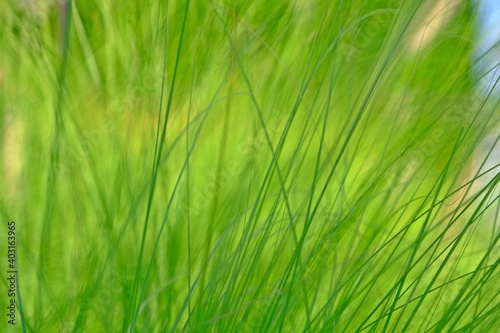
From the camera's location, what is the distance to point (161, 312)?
111cm

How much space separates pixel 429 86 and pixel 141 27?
72 cm

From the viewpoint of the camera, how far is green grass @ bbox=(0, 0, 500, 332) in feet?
3.54

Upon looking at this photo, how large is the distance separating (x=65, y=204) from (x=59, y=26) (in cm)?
55

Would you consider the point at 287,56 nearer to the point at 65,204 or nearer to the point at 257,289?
the point at 65,204

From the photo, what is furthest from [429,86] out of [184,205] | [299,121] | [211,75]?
[184,205]

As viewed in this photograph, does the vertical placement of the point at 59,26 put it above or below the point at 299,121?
above

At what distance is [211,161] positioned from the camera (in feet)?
5.31

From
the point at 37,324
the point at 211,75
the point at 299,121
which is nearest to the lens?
the point at 37,324

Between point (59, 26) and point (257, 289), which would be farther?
point (59, 26)

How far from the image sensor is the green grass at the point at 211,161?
1.08 metres

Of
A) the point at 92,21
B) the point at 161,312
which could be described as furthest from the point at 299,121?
the point at 161,312

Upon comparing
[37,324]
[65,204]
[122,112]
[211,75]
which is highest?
[211,75]

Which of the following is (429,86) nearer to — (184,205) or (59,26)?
(184,205)

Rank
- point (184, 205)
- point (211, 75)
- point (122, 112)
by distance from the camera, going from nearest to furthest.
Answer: point (184, 205)
point (122, 112)
point (211, 75)
